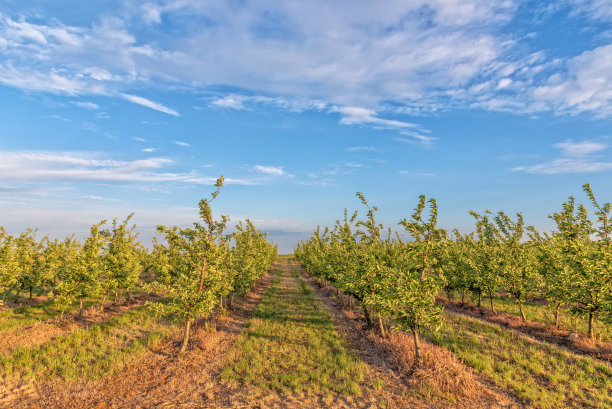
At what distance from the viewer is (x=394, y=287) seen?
1454cm

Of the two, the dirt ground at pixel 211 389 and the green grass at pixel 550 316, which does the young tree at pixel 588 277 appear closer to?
the green grass at pixel 550 316

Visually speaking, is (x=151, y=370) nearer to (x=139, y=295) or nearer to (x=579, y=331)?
(x=139, y=295)

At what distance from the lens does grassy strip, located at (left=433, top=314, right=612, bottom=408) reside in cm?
1123

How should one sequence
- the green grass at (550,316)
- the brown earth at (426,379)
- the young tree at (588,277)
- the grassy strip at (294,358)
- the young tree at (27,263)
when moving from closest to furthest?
the brown earth at (426,379)
the grassy strip at (294,358)
the young tree at (588,277)
the green grass at (550,316)
the young tree at (27,263)

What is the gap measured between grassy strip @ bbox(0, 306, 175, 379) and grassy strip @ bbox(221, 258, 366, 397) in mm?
5355

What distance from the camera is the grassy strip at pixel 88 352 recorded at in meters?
13.1

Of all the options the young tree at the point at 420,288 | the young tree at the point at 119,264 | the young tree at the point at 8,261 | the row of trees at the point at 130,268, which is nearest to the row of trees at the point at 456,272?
the young tree at the point at 420,288

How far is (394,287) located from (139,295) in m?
29.9

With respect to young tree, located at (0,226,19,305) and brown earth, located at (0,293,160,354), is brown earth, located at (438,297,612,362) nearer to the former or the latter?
brown earth, located at (0,293,160,354)

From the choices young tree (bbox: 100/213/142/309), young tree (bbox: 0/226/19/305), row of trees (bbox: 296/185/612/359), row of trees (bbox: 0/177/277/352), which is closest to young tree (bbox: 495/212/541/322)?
row of trees (bbox: 296/185/612/359)

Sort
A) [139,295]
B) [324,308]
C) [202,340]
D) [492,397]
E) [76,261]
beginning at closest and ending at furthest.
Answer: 1. [492,397]
2. [202,340]
3. [76,261]
4. [324,308]
5. [139,295]

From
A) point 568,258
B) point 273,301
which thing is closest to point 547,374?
point 568,258

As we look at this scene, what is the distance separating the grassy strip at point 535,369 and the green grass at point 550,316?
16.5 feet

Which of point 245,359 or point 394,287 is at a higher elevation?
point 394,287
